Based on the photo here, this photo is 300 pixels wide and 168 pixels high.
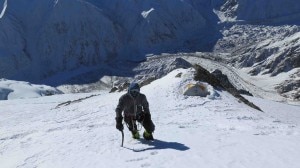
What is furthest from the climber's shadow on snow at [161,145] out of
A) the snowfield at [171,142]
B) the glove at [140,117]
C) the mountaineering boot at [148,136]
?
the glove at [140,117]

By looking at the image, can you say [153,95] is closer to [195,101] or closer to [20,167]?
[195,101]

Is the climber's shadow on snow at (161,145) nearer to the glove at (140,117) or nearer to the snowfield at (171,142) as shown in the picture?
the snowfield at (171,142)

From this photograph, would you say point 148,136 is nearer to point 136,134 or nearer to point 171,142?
point 136,134

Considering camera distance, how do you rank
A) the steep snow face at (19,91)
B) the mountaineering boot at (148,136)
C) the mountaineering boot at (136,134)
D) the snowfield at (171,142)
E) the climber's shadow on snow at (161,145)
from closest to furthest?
the snowfield at (171,142) → the climber's shadow on snow at (161,145) → the mountaineering boot at (148,136) → the mountaineering boot at (136,134) → the steep snow face at (19,91)

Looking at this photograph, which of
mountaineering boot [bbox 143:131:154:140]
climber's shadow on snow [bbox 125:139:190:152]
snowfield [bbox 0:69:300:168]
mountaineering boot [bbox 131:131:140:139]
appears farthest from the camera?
mountaineering boot [bbox 131:131:140:139]

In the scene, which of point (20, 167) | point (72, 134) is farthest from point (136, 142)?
point (72, 134)

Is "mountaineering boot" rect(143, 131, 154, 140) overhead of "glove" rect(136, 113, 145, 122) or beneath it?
beneath

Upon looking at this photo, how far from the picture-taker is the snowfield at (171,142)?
52.6ft

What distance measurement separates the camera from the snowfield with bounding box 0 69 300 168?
1605 cm

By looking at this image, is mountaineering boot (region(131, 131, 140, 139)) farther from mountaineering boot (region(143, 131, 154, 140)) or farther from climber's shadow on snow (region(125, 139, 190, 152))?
mountaineering boot (region(143, 131, 154, 140))

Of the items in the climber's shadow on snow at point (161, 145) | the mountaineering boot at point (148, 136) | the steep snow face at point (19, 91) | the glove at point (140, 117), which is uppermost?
the steep snow face at point (19, 91)

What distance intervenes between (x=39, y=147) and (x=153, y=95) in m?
17.8

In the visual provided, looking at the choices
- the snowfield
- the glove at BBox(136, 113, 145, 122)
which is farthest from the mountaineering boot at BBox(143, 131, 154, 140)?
the glove at BBox(136, 113, 145, 122)

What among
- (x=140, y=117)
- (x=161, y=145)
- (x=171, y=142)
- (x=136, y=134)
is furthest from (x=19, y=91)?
(x=161, y=145)
